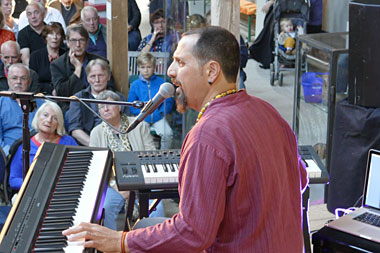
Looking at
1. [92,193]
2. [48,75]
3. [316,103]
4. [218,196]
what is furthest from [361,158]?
[48,75]

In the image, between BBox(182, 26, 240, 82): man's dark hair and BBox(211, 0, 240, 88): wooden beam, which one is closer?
BBox(182, 26, 240, 82): man's dark hair

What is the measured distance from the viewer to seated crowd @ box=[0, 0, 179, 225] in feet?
15.4

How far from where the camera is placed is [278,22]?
8.51 meters

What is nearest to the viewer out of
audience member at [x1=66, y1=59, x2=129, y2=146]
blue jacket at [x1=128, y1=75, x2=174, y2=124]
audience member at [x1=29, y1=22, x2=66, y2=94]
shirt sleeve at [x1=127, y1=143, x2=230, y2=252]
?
shirt sleeve at [x1=127, y1=143, x2=230, y2=252]

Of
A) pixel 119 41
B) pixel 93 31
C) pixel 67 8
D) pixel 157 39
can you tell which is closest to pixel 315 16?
pixel 157 39

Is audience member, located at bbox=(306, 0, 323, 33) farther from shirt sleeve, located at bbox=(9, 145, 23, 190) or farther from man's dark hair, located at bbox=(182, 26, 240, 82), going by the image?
man's dark hair, located at bbox=(182, 26, 240, 82)

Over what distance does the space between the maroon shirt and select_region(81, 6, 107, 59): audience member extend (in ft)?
16.6

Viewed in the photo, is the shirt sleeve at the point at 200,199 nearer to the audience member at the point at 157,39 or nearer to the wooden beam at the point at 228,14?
the wooden beam at the point at 228,14

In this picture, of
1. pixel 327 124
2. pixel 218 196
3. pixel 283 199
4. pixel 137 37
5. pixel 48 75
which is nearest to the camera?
pixel 218 196

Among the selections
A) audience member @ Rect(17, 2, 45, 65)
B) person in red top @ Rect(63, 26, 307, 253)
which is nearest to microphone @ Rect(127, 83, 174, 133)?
person in red top @ Rect(63, 26, 307, 253)

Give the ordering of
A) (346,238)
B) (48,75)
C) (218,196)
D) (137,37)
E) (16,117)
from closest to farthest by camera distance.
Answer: (218,196), (346,238), (16,117), (48,75), (137,37)

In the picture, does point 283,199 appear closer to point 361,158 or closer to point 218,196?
point 218,196

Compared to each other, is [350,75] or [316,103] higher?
[350,75]

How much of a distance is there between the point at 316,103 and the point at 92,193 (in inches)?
111
